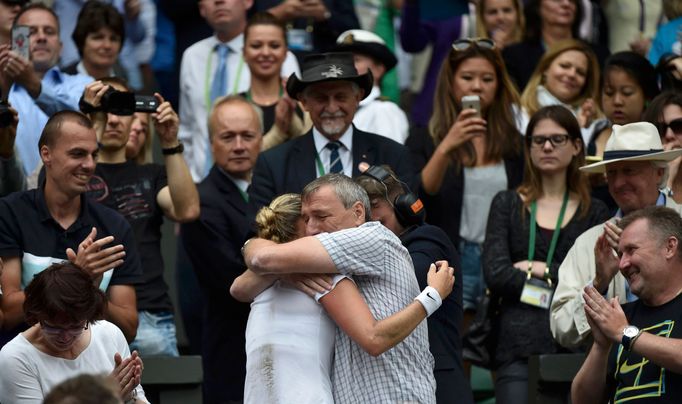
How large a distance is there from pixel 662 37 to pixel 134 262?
4.76 m

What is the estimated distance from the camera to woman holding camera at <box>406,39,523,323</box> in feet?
30.1

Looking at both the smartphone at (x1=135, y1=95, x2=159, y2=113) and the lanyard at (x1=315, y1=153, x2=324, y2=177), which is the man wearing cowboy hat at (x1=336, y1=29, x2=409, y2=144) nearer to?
the lanyard at (x1=315, y1=153, x2=324, y2=177)

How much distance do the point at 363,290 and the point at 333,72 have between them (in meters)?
2.33

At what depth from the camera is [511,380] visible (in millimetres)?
8469

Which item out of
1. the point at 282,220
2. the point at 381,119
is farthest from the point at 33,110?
the point at 282,220

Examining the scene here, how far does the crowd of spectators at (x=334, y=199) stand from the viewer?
21.2ft

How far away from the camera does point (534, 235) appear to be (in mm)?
8742

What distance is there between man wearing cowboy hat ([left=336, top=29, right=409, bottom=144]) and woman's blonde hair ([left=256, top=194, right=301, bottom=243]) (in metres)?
3.46

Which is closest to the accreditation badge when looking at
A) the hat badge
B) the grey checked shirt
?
the hat badge

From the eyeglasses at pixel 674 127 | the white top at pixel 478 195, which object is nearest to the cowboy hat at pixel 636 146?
the eyeglasses at pixel 674 127

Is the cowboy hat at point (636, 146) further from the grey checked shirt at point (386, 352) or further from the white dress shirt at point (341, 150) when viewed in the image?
the grey checked shirt at point (386, 352)

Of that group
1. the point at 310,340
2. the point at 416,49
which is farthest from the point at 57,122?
the point at 416,49

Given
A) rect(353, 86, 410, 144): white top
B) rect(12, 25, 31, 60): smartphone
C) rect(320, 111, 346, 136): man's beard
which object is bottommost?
rect(353, 86, 410, 144): white top

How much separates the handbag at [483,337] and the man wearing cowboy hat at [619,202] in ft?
1.95
